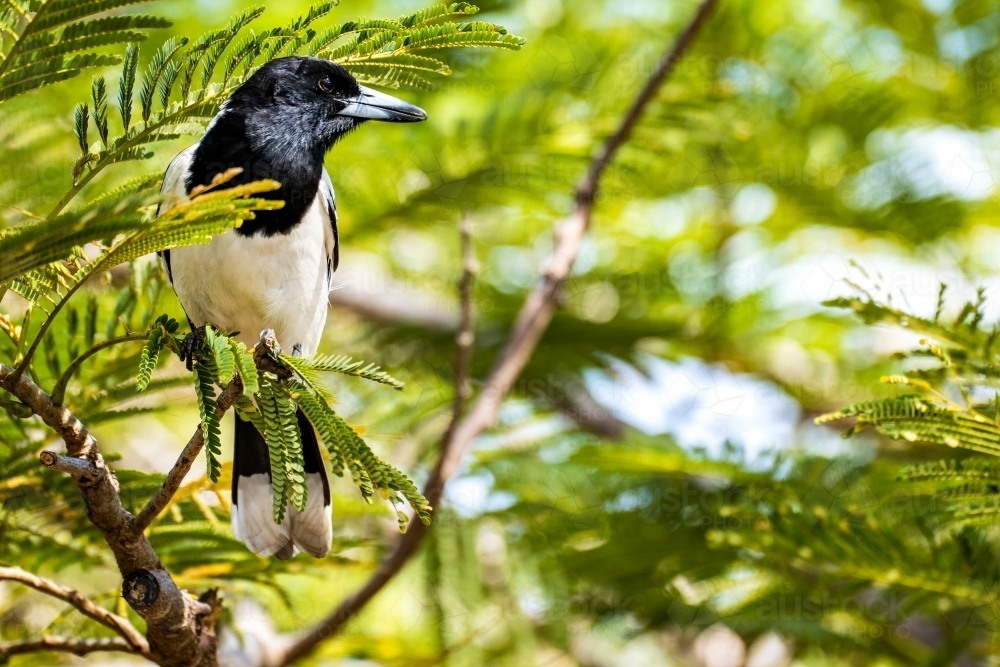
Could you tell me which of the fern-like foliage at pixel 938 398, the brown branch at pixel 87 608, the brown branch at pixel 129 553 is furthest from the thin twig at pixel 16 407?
the fern-like foliage at pixel 938 398

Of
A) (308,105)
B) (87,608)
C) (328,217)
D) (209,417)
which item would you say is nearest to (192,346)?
(209,417)

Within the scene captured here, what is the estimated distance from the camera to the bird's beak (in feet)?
11.7

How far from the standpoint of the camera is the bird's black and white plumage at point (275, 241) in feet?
10.1

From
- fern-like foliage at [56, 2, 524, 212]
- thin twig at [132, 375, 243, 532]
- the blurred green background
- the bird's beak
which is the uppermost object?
fern-like foliage at [56, 2, 524, 212]

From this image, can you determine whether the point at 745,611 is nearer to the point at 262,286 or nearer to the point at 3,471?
the point at 262,286

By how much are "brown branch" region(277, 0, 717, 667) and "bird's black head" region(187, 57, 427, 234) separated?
2.81 ft

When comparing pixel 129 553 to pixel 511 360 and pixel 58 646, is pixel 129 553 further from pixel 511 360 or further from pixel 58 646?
pixel 511 360

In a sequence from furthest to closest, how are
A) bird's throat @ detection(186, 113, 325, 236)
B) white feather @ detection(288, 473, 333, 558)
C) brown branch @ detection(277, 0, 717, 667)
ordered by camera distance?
brown branch @ detection(277, 0, 717, 667), bird's throat @ detection(186, 113, 325, 236), white feather @ detection(288, 473, 333, 558)

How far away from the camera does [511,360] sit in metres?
3.90

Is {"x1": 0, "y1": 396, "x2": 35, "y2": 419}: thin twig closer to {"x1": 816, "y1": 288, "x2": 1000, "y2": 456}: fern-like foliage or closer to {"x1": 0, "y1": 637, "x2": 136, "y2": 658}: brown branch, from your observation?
{"x1": 0, "y1": 637, "x2": 136, "y2": 658}: brown branch

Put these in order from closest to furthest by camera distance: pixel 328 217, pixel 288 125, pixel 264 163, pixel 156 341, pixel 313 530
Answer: pixel 156 341, pixel 313 530, pixel 264 163, pixel 288 125, pixel 328 217

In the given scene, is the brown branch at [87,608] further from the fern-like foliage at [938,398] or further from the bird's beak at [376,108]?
the bird's beak at [376,108]

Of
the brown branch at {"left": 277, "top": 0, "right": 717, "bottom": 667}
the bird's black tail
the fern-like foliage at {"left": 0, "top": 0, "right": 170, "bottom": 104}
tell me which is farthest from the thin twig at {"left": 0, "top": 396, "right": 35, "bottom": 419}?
the brown branch at {"left": 277, "top": 0, "right": 717, "bottom": 667}

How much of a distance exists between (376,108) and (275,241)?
60 cm
